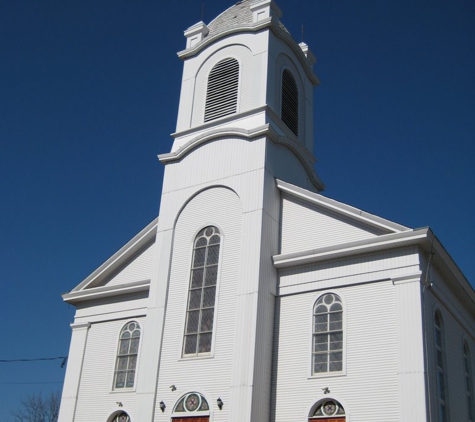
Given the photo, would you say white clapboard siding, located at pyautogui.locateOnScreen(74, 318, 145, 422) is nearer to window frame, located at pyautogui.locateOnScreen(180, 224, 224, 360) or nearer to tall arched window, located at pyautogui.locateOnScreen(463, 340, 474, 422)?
window frame, located at pyautogui.locateOnScreen(180, 224, 224, 360)

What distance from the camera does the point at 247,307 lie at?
64.5 feet

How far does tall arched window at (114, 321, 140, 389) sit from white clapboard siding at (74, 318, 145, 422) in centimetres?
18

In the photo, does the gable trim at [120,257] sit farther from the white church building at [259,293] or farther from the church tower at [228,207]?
the church tower at [228,207]

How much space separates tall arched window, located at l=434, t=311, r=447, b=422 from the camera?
723 inches

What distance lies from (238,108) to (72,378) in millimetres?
11453

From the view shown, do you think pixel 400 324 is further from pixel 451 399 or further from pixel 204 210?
pixel 204 210

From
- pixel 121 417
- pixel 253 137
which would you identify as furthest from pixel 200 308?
pixel 253 137

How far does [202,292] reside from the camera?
69.4ft

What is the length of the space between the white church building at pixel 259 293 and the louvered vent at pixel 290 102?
82 millimetres

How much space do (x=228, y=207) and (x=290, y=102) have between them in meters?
5.75

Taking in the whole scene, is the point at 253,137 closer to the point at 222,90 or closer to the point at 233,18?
the point at 222,90

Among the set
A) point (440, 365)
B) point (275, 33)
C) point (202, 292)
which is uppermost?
point (275, 33)

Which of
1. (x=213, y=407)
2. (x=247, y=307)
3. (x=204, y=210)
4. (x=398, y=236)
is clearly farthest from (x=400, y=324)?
(x=204, y=210)

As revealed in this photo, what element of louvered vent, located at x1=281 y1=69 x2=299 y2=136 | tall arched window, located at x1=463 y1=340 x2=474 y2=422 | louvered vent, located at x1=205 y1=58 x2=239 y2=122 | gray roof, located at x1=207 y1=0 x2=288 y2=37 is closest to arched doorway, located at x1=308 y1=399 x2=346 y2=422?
tall arched window, located at x1=463 y1=340 x2=474 y2=422
